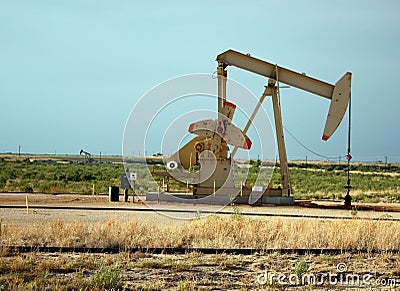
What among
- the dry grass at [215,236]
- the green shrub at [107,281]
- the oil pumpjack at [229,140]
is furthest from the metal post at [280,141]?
the green shrub at [107,281]

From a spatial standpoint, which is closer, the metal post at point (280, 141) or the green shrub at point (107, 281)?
the green shrub at point (107, 281)

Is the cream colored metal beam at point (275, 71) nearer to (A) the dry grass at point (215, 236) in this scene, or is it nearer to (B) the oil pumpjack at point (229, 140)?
(B) the oil pumpjack at point (229, 140)

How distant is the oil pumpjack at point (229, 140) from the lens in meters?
23.0

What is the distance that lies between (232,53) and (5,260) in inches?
579

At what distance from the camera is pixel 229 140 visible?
76.1 ft

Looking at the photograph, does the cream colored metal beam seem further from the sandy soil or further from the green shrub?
the green shrub

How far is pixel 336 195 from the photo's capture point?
102 ft

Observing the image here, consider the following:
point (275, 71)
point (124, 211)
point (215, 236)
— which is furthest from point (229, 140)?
point (215, 236)

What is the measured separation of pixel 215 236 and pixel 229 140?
10.8m

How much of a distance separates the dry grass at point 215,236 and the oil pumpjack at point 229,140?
9.63 meters

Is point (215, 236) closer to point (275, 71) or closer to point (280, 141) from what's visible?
point (280, 141)

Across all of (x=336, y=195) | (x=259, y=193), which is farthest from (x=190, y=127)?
(x=336, y=195)

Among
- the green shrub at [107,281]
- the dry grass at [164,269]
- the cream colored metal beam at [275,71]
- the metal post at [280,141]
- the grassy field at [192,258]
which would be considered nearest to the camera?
the green shrub at [107,281]

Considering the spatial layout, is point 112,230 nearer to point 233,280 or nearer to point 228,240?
point 228,240
